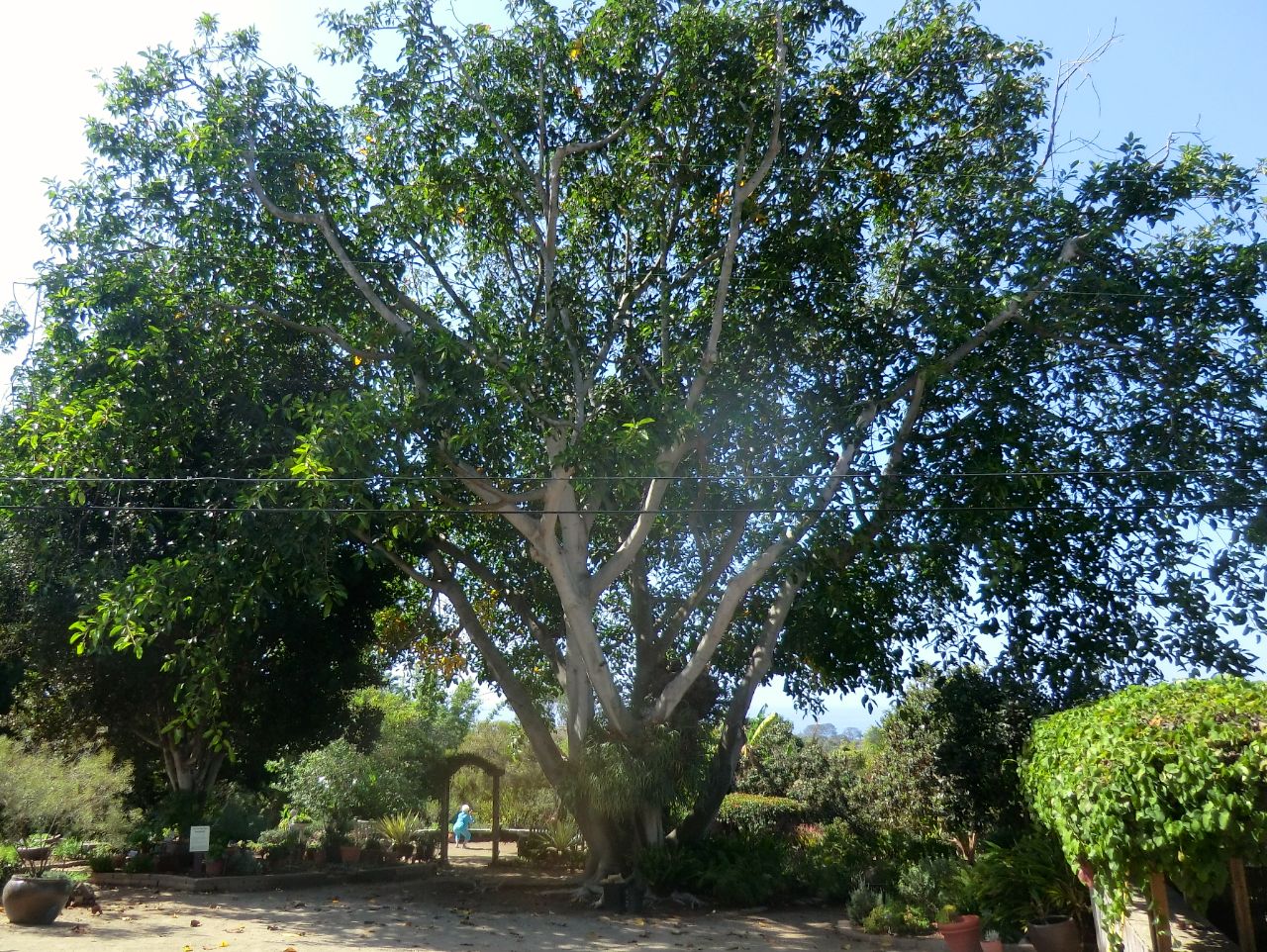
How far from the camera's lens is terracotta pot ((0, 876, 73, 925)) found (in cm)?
1144

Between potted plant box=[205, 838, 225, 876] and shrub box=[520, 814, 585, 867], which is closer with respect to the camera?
potted plant box=[205, 838, 225, 876]

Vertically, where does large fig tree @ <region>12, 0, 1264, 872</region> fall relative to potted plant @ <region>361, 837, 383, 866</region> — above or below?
above

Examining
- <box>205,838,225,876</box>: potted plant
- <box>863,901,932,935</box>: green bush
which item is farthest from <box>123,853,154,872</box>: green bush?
<box>863,901,932,935</box>: green bush

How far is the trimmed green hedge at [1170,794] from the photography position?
6.21 metres

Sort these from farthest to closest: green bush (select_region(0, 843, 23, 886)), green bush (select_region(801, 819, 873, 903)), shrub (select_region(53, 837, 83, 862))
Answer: shrub (select_region(53, 837, 83, 862)) < green bush (select_region(801, 819, 873, 903)) < green bush (select_region(0, 843, 23, 886))

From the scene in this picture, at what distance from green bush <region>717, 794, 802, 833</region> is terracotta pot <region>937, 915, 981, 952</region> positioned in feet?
36.8

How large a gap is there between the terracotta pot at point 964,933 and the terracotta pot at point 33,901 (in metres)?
10.4

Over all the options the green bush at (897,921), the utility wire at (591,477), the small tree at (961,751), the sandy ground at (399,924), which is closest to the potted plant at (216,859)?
the sandy ground at (399,924)

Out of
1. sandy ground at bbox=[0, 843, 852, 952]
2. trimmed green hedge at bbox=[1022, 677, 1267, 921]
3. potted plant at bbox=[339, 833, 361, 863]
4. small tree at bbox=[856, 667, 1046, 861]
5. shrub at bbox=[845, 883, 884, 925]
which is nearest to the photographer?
trimmed green hedge at bbox=[1022, 677, 1267, 921]

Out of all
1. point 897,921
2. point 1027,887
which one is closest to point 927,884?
point 897,921

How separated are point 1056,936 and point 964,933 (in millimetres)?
933

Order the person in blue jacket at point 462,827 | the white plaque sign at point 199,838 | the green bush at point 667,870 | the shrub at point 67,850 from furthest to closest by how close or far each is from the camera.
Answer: the person in blue jacket at point 462,827 < the shrub at point 67,850 < the white plaque sign at point 199,838 < the green bush at point 667,870

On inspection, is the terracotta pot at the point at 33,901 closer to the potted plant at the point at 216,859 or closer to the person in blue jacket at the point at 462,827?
the potted plant at the point at 216,859

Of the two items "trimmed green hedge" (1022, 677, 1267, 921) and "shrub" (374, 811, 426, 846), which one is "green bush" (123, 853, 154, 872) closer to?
"shrub" (374, 811, 426, 846)
